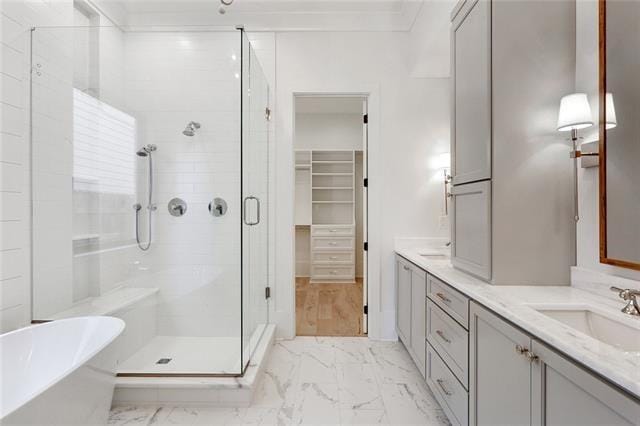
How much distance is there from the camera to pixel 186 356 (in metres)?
2.29

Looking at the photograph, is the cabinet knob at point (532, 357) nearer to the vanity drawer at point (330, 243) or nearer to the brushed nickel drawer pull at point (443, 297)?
the brushed nickel drawer pull at point (443, 297)

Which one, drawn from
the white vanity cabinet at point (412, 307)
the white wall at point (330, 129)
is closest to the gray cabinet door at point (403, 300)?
the white vanity cabinet at point (412, 307)

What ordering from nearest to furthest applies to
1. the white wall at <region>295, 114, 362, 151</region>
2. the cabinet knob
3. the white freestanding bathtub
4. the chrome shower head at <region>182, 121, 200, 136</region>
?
the cabinet knob → the white freestanding bathtub → the chrome shower head at <region>182, 121, 200, 136</region> → the white wall at <region>295, 114, 362, 151</region>

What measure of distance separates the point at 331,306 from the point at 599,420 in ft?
10.9

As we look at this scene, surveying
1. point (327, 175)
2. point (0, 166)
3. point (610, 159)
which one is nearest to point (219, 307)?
point (0, 166)

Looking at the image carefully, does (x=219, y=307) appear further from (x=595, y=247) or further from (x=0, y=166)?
(x=595, y=247)

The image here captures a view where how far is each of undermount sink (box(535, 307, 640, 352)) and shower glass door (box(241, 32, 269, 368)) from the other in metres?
1.78

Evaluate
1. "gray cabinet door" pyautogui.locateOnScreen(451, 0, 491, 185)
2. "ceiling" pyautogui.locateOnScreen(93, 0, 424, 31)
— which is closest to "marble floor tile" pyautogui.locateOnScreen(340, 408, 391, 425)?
"gray cabinet door" pyautogui.locateOnScreen(451, 0, 491, 185)

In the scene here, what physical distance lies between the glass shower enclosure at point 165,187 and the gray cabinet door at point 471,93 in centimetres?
142

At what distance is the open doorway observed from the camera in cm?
521

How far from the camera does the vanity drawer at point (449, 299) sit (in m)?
1.51

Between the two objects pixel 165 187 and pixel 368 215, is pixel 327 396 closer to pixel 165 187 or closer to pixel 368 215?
pixel 368 215

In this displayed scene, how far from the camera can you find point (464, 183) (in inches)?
72.3

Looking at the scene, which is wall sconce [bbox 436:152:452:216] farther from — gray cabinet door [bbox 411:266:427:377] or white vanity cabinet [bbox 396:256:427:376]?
gray cabinet door [bbox 411:266:427:377]
